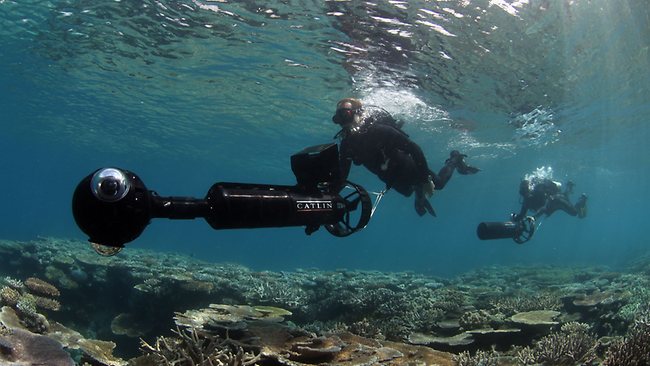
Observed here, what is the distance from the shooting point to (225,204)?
3113mm

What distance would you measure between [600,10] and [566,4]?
178 centimetres

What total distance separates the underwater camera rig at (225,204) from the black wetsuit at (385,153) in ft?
8.61

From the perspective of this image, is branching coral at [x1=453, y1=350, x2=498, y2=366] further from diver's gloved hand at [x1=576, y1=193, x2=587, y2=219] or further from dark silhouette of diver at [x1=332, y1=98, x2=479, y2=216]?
diver's gloved hand at [x1=576, y1=193, x2=587, y2=219]

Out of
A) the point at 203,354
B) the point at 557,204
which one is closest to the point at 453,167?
the point at 557,204

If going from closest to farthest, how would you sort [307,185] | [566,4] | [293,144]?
[307,185], [566,4], [293,144]

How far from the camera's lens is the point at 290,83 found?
20719 millimetres

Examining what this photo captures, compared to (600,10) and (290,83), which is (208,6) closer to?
(290,83)

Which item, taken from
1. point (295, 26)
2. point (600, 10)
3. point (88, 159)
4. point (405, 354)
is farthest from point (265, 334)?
point (88, 159)

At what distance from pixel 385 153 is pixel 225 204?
17.0ft

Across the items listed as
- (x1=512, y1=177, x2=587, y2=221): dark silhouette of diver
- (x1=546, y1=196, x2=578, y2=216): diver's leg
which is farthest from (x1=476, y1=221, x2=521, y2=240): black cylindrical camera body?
(x1=546, y1=196, x2=578, y2=216): diver's leg

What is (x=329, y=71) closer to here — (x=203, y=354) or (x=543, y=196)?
(x=543, y=196)

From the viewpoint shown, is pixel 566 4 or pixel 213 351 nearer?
pixel 213 351

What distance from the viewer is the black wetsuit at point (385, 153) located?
7.48m

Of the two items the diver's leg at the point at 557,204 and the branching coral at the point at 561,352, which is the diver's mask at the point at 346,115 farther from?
the diver's leg at the point at 557,204
